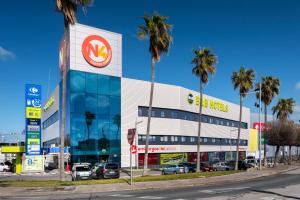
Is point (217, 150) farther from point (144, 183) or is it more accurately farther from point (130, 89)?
point (144, 183)

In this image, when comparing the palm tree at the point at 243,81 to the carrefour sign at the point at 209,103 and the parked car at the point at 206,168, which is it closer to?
the parked car at the point at 206,168

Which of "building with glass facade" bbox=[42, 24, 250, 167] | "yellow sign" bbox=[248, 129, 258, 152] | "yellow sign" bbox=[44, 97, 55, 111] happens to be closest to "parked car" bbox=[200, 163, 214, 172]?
"building with glass facade" bbox=[42, 24, 250, 167]

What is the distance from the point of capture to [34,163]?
5466 centimetres

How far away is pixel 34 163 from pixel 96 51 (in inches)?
710

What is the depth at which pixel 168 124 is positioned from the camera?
7106 cm

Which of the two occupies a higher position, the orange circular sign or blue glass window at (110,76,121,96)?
the orange circular sign

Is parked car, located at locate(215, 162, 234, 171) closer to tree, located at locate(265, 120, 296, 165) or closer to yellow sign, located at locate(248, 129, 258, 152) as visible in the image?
tree, located at locate(265, 120, 296, 165)

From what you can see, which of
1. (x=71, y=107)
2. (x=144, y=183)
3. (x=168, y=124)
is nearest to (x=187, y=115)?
(x=168, y=124)

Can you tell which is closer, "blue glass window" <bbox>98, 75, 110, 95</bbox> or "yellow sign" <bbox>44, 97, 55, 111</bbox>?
"blue glass window" <bbox>98, 75, 110, 95</bbox>

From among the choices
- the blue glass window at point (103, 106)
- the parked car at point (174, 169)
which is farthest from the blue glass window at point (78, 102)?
the parked car at point (174, 169)

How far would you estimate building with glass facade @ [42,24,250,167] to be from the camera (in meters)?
58.1

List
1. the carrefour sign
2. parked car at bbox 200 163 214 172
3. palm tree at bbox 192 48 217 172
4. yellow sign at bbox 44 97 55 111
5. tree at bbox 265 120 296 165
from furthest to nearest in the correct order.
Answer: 1. the carrefour sign
2. yellow sign at bbox 44 97 55 111
3. tree at bbox 265 120 296 165
4. parked car at bbox 200 163 214 172
5. palm tree at bbox 192 48 217 172

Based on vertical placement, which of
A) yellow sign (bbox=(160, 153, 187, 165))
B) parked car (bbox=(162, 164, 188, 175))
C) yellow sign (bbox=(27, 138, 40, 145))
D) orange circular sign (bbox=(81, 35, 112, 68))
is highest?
orange circular sign (bbox=(81, 35, 112, 68))

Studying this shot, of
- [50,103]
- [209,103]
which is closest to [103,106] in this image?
[50,103]
